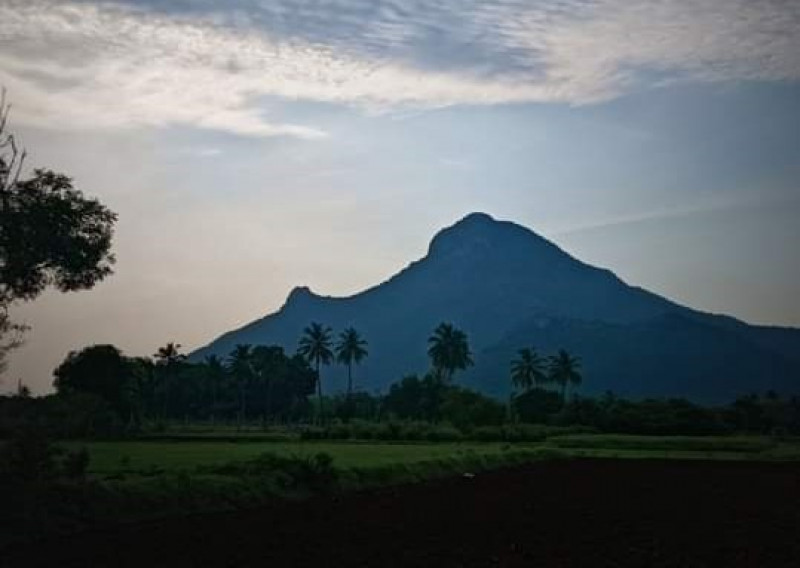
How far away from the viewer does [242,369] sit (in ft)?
424

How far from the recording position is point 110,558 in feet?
54.1

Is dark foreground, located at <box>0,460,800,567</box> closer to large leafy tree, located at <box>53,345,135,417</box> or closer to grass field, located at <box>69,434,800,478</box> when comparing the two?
grass field, located at <box>69,434,800,478</box>

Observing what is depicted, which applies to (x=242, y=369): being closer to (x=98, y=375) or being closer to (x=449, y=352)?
(x=449, y=352)

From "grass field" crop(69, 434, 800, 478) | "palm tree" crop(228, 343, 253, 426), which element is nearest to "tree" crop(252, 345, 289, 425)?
"palm tree" crop(228, 343, 253, 426)

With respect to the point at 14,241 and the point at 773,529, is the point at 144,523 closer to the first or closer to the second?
the point at 14,241

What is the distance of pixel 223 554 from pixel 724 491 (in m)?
23.3

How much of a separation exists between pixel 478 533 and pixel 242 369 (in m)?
111

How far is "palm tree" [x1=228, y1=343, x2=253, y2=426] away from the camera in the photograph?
12875 cm

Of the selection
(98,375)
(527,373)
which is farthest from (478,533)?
(527,373)

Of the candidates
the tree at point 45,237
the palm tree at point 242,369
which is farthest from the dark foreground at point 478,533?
the palm tree at point 242,369

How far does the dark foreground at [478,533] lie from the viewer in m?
16.6

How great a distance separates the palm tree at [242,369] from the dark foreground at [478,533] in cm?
9735

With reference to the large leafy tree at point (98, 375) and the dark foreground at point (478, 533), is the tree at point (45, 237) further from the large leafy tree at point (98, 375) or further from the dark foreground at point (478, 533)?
the large leafy tree at point (98, 375)

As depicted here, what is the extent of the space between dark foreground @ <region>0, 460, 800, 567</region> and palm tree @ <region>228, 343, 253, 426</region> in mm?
97349
